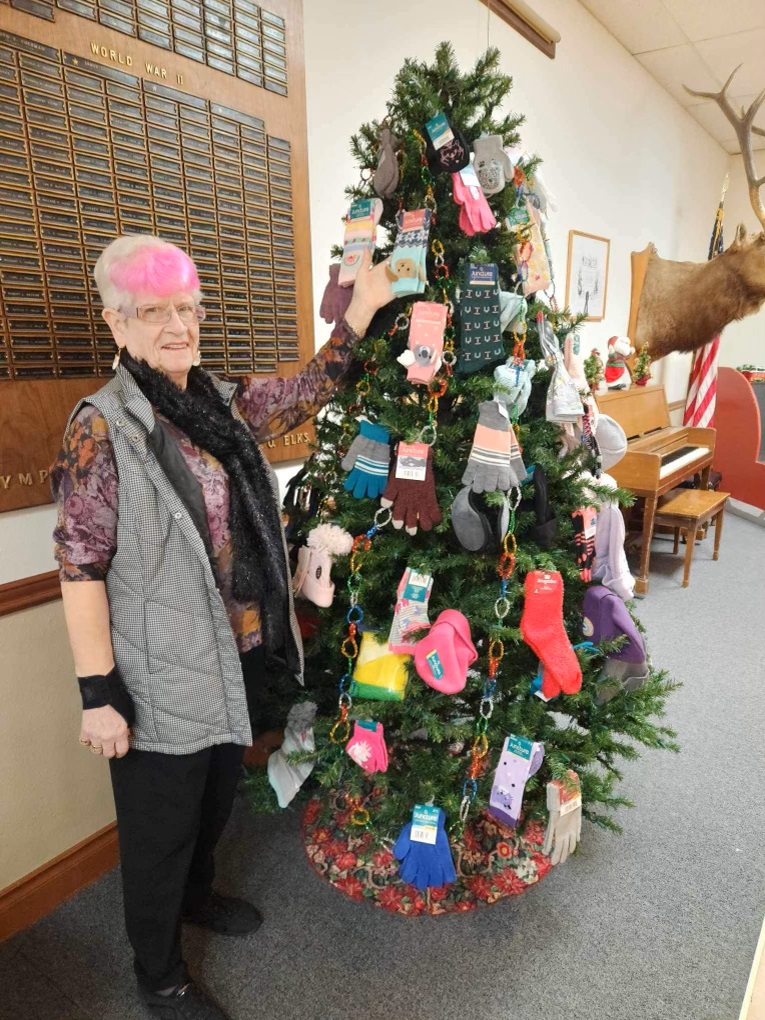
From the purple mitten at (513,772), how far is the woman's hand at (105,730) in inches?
29.8

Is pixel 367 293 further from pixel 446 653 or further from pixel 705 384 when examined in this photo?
pixel 705 384

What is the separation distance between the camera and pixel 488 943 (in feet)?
4.59

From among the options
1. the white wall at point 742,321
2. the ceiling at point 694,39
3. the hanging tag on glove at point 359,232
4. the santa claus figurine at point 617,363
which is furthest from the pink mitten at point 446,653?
the white wall at point 742,321

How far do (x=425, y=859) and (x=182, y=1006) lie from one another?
554 millimetres

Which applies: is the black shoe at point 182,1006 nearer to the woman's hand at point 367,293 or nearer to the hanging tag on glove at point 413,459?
the hanging tag on glove at point 413,459

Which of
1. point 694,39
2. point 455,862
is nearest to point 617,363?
point 694,39

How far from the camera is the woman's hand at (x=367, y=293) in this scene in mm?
1199

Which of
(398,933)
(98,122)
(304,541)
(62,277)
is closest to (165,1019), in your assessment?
(398,933)

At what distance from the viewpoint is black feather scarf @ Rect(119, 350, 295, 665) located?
105 centimetres

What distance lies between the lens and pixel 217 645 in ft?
3.58

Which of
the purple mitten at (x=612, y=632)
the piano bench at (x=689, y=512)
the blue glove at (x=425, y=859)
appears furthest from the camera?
the piano bench at (x=689, y=512)

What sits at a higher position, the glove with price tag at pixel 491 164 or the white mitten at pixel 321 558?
the glove with price tag at pixel 491 164

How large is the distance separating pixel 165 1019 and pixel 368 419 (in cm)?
128

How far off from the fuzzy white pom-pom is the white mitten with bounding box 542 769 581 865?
0.66m
